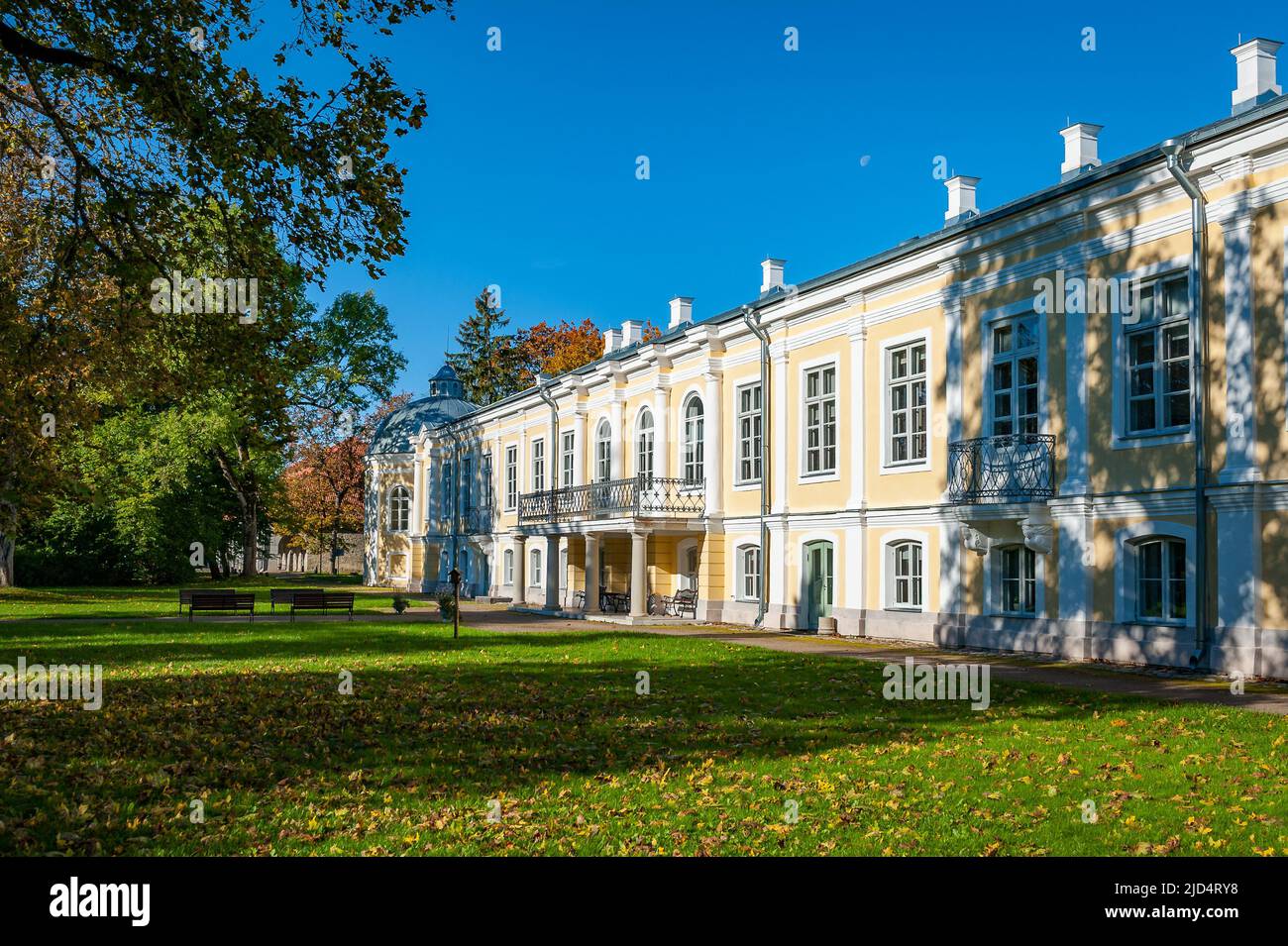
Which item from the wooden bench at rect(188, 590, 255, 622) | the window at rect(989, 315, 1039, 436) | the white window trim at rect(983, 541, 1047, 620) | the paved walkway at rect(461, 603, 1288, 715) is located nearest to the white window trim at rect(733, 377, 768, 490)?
the paved walkway at rect(461, 603, 1288, 715)

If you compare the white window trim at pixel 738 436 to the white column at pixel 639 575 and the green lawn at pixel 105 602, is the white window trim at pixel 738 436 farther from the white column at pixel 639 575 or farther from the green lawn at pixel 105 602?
the green lawn at pixel 105 602

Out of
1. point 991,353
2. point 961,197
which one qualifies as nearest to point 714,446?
point 961,197

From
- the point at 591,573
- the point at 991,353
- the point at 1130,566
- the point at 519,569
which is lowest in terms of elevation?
the point at 519,569

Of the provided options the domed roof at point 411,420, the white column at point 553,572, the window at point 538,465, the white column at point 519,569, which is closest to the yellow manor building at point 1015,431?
the white column at point 553,572

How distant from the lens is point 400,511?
54.3 meters

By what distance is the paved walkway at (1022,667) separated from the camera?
13.1 m

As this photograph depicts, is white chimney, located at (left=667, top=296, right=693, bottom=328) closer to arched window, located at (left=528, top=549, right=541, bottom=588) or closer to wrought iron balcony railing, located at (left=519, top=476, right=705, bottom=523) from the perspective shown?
wrought iron balcony railing, located at (left=519, top=476, right=705, bottom=523)

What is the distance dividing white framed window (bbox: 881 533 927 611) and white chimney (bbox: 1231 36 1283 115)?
9.23m

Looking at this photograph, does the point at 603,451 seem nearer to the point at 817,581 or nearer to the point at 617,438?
the point at 617,438

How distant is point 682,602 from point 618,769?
2056 centimetres

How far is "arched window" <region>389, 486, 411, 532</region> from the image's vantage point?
54281 mm

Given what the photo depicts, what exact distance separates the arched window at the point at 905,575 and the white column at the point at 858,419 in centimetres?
131

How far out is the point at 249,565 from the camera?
Answer: 53562mm
